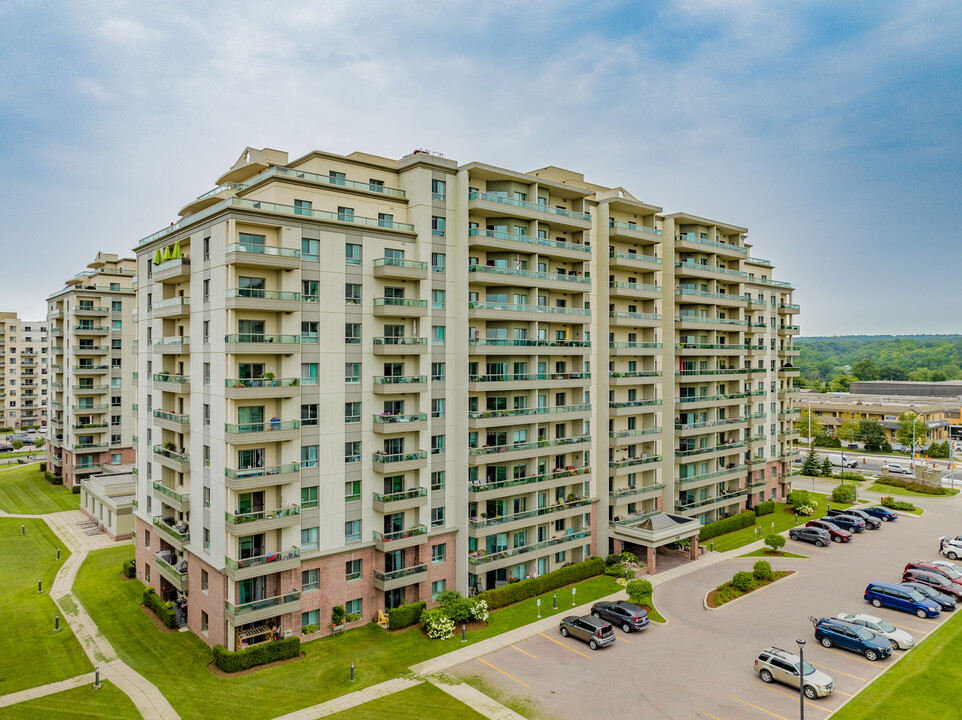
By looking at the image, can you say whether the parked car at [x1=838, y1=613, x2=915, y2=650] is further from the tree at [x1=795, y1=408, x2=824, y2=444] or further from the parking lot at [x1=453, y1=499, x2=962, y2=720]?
the tree at [x1=795, y1=408, x2=824, y2=444]

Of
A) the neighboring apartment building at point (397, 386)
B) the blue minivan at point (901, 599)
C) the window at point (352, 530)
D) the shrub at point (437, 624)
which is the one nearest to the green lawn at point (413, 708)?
the shrub at point (437, 624)

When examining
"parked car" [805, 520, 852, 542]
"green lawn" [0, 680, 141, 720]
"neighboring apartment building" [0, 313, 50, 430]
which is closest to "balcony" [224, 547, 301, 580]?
"green lawn" [0, 680, 141, 720]

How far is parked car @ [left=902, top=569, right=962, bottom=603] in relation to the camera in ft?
162

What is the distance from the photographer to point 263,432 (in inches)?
1516

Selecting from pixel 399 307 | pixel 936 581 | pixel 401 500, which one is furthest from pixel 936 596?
pixel 399 307

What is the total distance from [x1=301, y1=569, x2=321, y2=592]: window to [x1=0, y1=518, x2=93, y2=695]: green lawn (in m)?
14.3

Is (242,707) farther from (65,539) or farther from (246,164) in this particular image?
(65,539)

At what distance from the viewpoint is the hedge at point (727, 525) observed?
217 ft

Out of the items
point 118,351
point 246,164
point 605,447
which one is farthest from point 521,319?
point 118,351

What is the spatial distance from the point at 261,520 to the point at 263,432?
5717 millimetres

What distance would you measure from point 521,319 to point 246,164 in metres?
25.7

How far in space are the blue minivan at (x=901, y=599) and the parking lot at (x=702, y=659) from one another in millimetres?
547

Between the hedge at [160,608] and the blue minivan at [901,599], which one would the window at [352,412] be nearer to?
the hedge at [160,608]

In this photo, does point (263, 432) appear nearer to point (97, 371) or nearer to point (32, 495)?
point (97, 371)
